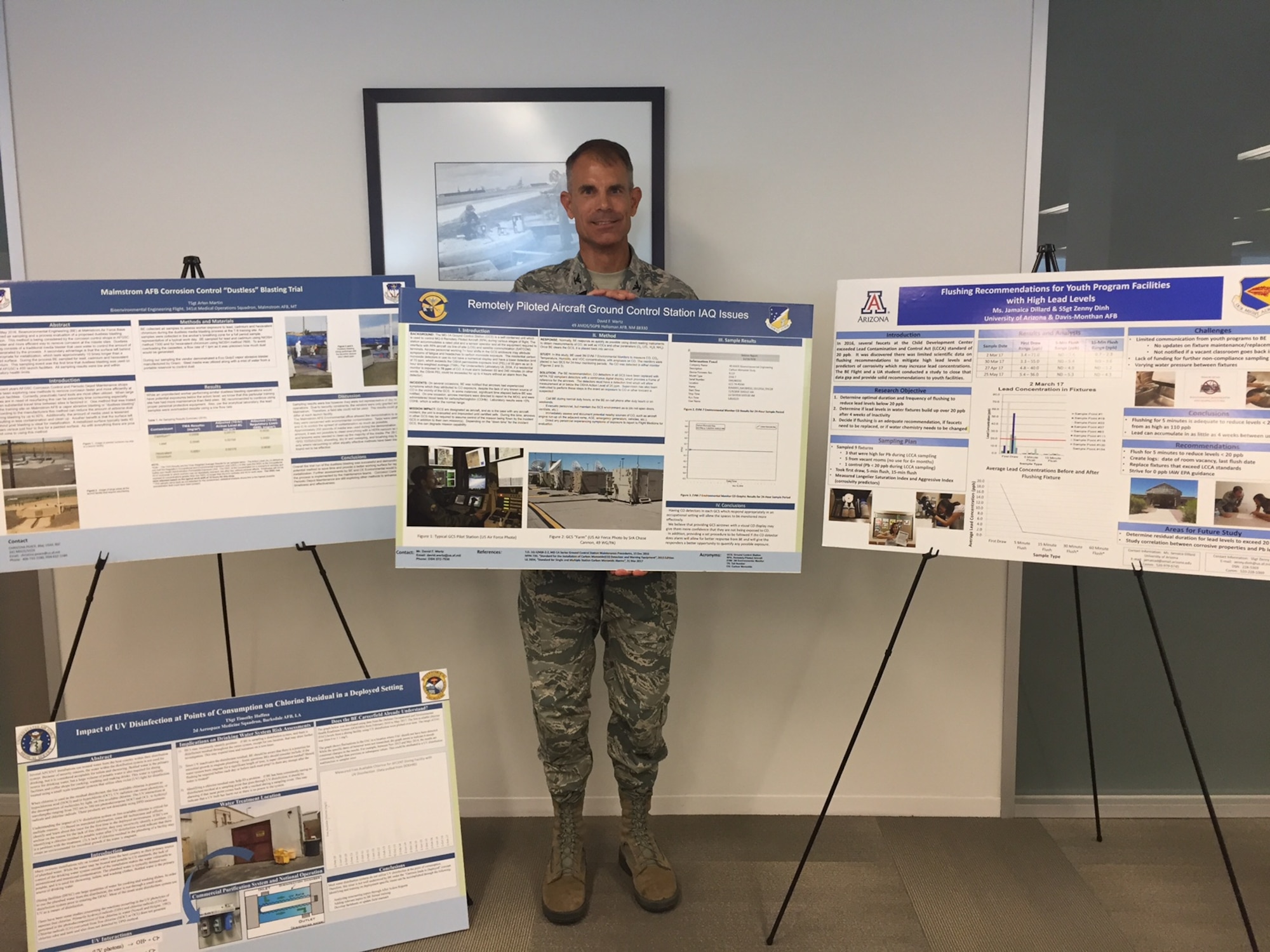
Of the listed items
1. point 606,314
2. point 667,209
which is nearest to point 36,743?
point 606,314

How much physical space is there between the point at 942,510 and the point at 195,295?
1859 millimetres

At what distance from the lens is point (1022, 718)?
2262mm

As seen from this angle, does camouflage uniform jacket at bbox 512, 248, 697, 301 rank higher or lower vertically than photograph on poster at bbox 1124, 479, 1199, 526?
higher

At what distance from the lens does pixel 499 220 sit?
81.2 inches

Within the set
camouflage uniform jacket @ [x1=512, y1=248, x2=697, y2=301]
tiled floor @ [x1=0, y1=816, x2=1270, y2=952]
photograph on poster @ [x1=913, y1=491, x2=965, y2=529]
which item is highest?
camouflage uniform jacket @ [x1=512, y1=248, x2=697, y2=301]

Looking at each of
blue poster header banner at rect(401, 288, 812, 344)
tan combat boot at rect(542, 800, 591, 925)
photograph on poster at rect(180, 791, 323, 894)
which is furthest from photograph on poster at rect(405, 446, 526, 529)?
tan combat boot at rect(542, 800, 591, 925)

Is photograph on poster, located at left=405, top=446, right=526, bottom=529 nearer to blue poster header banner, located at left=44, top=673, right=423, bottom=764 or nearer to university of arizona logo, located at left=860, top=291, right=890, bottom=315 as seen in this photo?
blue poster header banner, located at left=44, top=673, right=423, bottom=764

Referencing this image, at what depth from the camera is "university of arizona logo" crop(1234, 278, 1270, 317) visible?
1424mm

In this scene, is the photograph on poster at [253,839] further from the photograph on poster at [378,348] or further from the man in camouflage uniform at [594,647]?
the photograph on poster at [378,348]

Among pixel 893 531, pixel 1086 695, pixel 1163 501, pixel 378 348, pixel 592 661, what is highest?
pixel 378 348

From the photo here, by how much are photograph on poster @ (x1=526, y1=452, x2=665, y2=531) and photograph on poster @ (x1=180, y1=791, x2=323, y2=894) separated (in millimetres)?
886

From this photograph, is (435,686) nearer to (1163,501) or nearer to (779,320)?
(779,320)

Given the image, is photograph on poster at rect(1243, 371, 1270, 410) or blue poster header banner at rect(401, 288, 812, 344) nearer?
photograph on poster at rect(1243, 371, 1270, 410)

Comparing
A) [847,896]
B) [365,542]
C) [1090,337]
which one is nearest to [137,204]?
[365,542]
